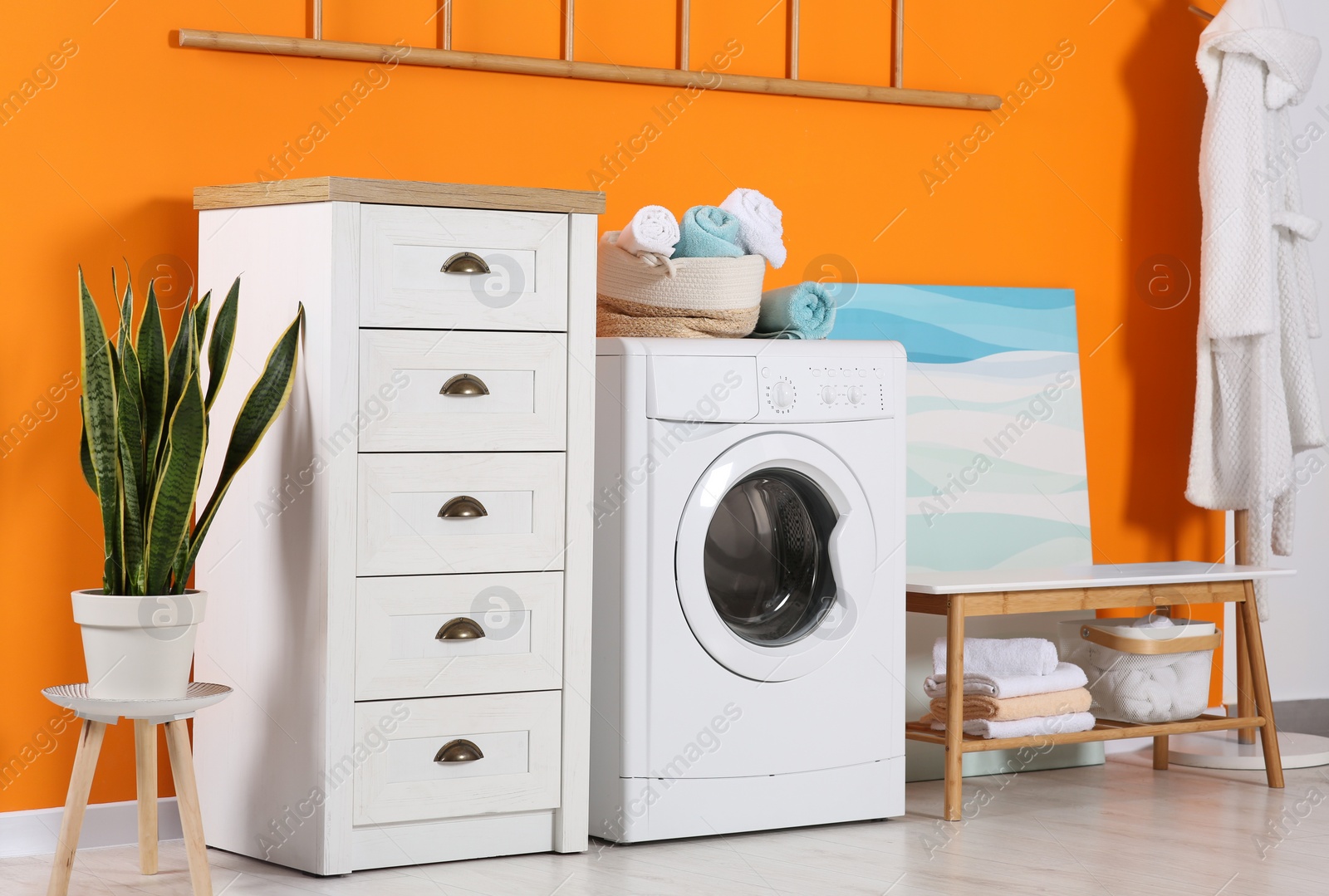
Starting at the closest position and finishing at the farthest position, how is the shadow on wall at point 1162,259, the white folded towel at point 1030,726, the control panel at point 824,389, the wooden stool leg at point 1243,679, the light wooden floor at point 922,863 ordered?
the light wooden floor at point 922,863
the control panel at point 824,389
the white folded towel at point 1030,726
the wooden stool leg at point 1243,679
the shadow on wall at point 1162,259

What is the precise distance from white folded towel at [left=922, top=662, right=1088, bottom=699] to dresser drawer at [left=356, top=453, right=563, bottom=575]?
3.04ft


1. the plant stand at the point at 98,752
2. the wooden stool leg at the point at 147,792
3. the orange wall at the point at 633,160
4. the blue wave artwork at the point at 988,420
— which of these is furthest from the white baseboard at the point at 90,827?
the blue wave artwork at the point at 988,420

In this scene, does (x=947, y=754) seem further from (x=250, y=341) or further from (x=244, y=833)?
(x=250, y=341)

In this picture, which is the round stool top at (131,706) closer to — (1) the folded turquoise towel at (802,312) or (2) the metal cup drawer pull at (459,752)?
(2) the metal cup drawer pull at (459,752)

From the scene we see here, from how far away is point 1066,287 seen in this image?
3785 mm

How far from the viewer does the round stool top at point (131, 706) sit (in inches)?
92.0

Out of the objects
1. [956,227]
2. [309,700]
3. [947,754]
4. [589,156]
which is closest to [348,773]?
[309,700]

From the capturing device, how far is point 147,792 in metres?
2.57

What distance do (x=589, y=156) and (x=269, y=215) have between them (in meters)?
0.80

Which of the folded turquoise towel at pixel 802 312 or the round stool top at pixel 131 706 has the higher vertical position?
the folded turquoise towel at pixel 802 312

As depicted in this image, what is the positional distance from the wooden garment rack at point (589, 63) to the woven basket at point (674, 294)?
18.2 inches

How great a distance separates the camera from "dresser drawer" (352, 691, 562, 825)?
8.48 ft

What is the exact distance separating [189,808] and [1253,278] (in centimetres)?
262

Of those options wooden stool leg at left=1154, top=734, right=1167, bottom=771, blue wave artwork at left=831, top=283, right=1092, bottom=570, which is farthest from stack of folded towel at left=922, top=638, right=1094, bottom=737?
wooden stool leg at left=1154, top=734, right=1167, bottom=771
